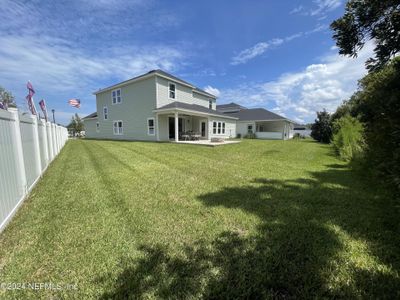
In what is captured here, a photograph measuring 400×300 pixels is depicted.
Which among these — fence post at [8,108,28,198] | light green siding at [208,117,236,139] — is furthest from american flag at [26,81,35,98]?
light green siding at [208,117,236,139]

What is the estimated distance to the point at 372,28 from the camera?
140 inches

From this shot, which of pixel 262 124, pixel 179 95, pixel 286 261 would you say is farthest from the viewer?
pixel 262 124

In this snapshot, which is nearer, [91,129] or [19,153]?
[19,153]

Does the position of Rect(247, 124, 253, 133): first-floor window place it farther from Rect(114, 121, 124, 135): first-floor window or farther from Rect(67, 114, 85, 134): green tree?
Rect(67, 114, 85, 134): green tree

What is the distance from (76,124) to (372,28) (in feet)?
197

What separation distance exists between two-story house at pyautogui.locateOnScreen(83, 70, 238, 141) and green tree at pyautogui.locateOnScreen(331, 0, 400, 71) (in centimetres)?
1274

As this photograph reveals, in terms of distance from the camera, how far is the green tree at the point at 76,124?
162ft

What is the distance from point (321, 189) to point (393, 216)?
1.55 meters

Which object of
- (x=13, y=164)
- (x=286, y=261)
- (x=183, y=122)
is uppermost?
(x=183, y=122)

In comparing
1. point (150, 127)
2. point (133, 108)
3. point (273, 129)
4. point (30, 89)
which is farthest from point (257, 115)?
point (30, 89)

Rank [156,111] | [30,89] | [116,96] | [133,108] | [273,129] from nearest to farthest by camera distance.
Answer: [30,89] → [156,111] → [133,108] → [116,96] → [273,129]

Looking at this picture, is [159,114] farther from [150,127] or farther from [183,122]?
[183,122]

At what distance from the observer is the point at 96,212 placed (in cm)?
349

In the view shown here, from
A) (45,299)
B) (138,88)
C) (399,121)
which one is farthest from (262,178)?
(138,88)
